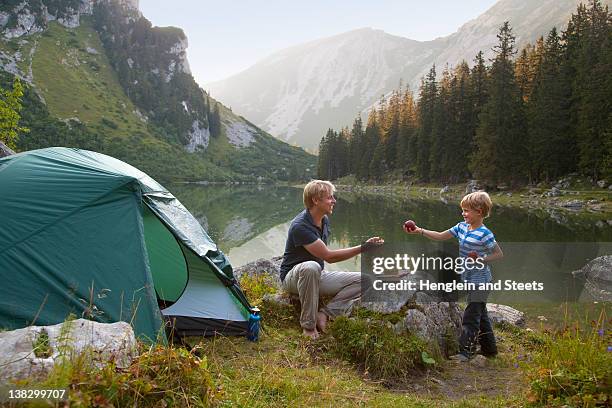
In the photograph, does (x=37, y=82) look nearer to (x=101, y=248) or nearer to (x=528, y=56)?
(x=528, y=56)

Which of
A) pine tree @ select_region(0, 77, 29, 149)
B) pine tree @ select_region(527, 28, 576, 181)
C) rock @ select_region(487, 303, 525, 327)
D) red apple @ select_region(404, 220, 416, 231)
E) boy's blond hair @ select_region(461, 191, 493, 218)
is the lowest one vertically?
rock @ select_region(487, 303, 525, 327)

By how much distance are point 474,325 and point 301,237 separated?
2.50 meters

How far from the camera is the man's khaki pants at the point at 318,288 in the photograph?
5684 mm

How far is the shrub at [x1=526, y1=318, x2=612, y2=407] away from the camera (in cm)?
326

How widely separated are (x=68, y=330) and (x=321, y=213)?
3.49m

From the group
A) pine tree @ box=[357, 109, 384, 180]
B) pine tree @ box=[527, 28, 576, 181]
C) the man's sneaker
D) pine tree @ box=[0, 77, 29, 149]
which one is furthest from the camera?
pine tree @ box=[357, 109, 384, 180]

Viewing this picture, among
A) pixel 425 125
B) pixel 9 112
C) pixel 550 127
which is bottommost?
pixel 9 112

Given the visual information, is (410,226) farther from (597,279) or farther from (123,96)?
(123,96)

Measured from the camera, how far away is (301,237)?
5797 millimetres

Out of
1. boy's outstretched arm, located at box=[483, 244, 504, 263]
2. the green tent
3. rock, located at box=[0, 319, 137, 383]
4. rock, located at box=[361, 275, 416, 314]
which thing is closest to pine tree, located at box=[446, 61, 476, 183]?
boy's outstretched arm, located at box=[483, 244, 504, 263]

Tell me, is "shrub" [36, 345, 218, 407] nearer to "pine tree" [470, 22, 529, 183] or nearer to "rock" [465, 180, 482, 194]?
"pine tree" [470, 22, 529, 183]

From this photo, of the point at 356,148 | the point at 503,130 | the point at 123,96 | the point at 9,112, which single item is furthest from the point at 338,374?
the point at 123,96

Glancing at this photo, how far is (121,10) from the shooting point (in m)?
150

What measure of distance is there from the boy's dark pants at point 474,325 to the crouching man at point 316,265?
1.39 meters
